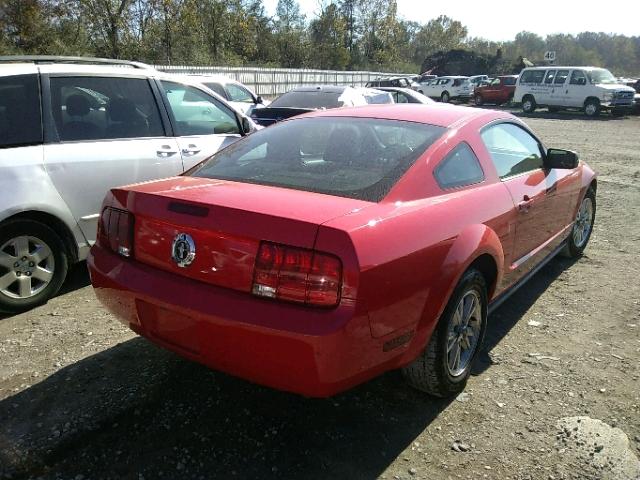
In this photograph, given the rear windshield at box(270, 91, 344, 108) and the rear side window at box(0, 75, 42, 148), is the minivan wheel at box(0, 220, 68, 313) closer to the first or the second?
the rear side window at box(0, 75, 42, 148)

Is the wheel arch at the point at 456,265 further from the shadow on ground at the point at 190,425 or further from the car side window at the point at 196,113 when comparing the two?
the car side window at the point at 196,113

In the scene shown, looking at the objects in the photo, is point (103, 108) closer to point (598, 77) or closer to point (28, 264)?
point (28, 264)

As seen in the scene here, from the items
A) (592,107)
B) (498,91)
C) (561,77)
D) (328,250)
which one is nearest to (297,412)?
(328,250)

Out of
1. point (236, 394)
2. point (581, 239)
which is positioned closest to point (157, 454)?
point (236, 394)

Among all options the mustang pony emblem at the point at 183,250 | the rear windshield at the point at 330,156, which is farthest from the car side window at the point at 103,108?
the mustang pony emblem at the point at 183,250

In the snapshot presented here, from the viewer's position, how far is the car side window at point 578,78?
76.9ft

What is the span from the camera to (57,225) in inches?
163

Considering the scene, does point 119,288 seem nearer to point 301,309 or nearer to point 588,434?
point 301,309

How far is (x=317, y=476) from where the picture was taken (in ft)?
7.91

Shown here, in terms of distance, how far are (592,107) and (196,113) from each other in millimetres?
22479

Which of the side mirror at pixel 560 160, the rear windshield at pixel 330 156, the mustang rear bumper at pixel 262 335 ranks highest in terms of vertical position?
the rear windshield at pixel 330 156

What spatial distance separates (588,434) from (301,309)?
1640 millimetres

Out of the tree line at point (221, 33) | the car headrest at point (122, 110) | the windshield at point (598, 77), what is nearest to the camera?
the car headrest at point (122, 110)

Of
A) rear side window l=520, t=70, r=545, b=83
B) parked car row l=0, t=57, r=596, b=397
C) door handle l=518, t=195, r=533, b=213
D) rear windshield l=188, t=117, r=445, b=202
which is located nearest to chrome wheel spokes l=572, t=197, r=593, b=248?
parked car row l=0, t=57, r=596, b=397
